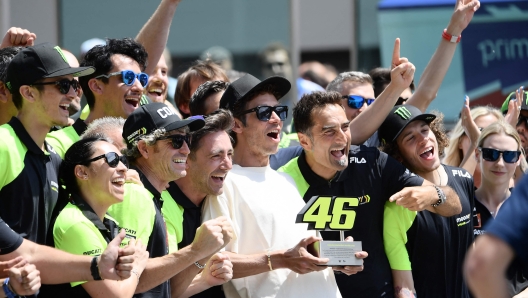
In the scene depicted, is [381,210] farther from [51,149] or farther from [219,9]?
[219,9]

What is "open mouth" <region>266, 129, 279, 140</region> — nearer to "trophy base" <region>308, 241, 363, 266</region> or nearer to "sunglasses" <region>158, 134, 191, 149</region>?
"sunglasses" <region>158, 134, 191, 149</region>

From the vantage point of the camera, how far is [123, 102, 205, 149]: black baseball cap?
181 inches

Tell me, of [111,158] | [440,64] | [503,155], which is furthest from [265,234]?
[503,155]

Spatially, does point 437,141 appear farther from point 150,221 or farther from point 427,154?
point 150,221

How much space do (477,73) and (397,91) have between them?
4972mm

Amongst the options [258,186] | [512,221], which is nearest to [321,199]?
[258,186]

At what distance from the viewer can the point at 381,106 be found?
562cm

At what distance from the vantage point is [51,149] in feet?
14.5

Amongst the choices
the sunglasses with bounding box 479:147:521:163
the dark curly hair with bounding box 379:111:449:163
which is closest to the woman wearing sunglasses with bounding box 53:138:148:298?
the dark curly hair with bounding box 379:111:449:163

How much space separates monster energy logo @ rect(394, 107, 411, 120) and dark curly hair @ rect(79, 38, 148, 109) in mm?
1749

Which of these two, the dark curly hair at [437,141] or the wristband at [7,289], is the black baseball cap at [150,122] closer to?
the wristband at [7,289]

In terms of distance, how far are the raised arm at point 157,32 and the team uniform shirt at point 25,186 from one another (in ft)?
6.40

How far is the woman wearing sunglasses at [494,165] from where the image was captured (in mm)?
Result: 6195

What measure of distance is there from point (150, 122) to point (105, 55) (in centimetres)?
103
